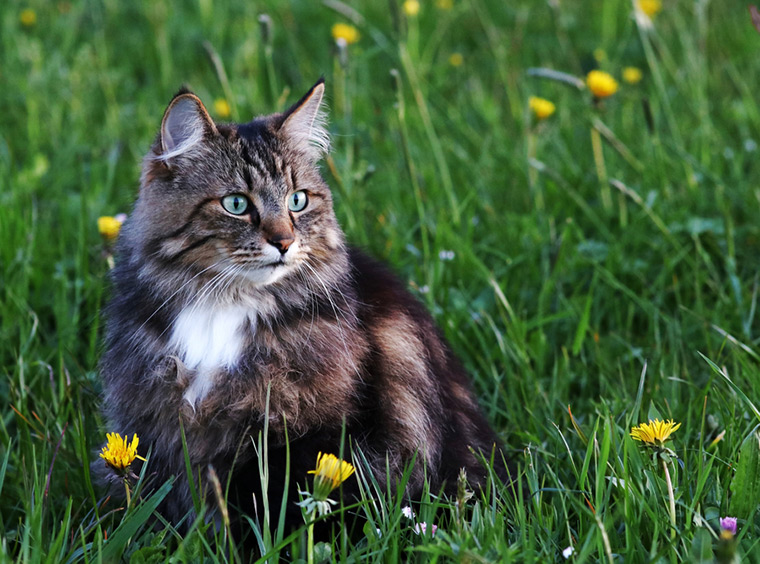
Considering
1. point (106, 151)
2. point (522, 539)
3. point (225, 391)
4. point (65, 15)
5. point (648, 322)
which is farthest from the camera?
point (65, 15)

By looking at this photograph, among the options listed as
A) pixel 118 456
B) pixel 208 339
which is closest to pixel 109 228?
pixel 208 339

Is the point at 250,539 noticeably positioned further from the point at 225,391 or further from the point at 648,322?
the point at 648,322

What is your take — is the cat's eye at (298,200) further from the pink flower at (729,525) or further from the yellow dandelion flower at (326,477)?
the pink flower at (729,525)

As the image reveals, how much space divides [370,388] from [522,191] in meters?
1.97

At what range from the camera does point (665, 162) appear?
3.90m

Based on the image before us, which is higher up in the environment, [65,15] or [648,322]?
[65,15]

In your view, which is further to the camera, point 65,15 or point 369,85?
point 65,15

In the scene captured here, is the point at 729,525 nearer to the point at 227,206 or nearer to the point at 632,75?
the point at 227,206

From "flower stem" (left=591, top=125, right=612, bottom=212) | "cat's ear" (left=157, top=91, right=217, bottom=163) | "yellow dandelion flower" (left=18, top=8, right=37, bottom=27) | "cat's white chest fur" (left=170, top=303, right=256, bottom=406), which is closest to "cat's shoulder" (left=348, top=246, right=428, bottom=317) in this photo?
"cat's white chest fur" (left=170, top=303, right=256, bottom=406)

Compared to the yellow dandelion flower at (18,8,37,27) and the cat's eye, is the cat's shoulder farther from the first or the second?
the yellow dandelion flower at (18,8,37,27)

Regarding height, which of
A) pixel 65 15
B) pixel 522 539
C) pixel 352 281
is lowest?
pixel 522 539

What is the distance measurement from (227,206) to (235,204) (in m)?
0.03

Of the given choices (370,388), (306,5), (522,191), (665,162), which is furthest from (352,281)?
(306,5)

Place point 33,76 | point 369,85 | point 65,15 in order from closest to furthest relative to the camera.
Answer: point 33,76 < point 369,85 < point 65,15
